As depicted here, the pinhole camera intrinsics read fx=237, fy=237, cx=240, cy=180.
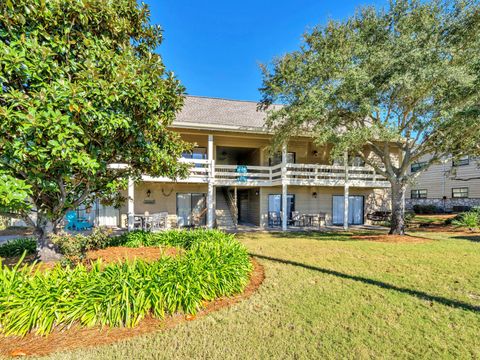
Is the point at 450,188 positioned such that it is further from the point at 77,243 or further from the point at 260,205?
the point at 77,243

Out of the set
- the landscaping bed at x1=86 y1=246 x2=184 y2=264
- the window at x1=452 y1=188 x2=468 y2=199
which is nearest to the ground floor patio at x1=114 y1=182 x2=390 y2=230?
the landscaping bed at x1=86 y1=246 x2=184 y2=264

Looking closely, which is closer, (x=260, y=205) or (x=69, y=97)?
(x=69, y=97)

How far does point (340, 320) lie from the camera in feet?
12.5

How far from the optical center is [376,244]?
9562mm

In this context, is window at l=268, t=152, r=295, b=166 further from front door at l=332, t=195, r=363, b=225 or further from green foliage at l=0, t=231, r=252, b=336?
green foliage at l=0, t=231, r=252, b=336

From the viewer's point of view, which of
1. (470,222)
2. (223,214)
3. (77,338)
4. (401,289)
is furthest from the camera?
(223,214)

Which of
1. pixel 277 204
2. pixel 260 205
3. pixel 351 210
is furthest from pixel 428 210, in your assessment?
pixel 260 205

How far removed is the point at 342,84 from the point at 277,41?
6.26m

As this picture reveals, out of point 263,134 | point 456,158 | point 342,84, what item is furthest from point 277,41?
point 456,158

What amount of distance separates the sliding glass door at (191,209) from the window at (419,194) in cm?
2640

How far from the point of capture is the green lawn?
3109 mm

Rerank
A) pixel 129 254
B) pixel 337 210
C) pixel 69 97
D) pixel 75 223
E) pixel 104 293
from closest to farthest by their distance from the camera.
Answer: pixel 69 97
pixel 104 293
pixel 129 254
pixel 75 223
pixel 337 210

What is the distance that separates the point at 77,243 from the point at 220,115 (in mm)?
11792

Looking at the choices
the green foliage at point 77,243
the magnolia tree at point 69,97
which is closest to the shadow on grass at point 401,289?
the magnolia tree at point 69,97
